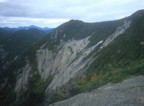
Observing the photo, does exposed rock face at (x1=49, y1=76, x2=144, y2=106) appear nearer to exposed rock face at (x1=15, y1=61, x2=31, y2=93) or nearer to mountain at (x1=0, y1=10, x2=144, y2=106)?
mountain at (x1=0, y1=10, x2=144, y2=106)

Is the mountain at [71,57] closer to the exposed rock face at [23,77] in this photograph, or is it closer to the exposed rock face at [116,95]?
the exposed rock face at [23,77]

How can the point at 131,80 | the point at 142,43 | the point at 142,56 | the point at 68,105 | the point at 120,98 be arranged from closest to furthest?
the point at 120,98, the point at 68,105, the point at 131,80, the point at 142,56, the point at 142,43

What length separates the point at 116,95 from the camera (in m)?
17.4

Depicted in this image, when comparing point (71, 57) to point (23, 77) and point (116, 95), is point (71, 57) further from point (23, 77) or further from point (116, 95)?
point (116, 95)

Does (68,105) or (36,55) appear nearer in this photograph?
(68,105)

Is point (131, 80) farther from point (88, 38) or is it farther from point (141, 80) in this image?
point (88, 38)

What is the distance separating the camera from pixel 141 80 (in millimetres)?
19531

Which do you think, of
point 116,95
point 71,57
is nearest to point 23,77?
point 71,57

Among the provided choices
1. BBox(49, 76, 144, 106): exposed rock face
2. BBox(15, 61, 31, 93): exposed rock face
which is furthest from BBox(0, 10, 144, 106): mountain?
BBox(49, 76, 144, 106): exposed rock face

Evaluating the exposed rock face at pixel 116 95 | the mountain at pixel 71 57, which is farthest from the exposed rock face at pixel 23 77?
the exposed rock face at pixel 116 95

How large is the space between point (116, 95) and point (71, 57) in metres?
67.0

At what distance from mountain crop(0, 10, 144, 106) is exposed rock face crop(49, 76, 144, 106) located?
2174 centimetres

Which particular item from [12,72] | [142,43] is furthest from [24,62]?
[142,43]

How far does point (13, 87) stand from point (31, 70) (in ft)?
44.7
